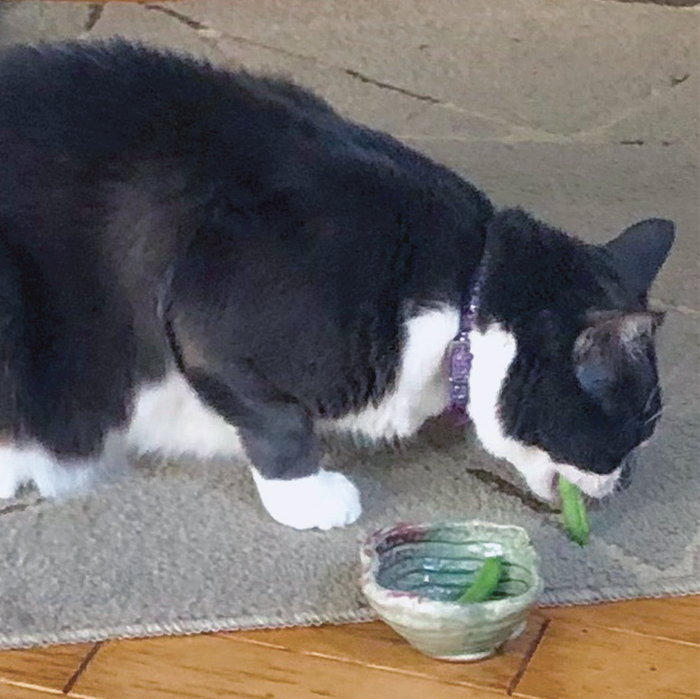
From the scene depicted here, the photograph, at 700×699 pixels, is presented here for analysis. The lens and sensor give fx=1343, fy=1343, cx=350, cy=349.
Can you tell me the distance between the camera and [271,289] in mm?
1283

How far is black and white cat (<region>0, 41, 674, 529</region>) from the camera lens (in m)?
1.29

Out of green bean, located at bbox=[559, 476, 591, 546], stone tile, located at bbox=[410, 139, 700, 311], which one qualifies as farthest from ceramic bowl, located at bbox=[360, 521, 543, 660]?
stone tile, located at bbox=[410, 139, 700, 311]

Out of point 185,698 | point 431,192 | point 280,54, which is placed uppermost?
point 431,192

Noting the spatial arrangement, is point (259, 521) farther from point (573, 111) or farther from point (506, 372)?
point (573, 111)

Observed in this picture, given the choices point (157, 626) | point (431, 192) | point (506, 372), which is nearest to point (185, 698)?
point (157, 626)

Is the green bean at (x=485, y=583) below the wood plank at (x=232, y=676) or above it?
above

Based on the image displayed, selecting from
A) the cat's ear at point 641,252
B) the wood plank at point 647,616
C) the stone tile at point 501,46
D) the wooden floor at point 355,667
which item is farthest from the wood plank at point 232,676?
the stone tile at point 501,46

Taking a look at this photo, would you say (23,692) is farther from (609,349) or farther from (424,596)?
(609,349)

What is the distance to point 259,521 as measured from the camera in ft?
4.62

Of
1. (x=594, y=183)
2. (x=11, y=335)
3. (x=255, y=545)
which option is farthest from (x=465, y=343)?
(x=594, y=183)

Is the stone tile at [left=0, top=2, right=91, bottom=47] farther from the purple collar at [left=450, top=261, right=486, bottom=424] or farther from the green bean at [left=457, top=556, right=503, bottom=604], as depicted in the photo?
the green bean at [left=457, top=556, right=503, bottom=604]

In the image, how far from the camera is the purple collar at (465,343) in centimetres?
132

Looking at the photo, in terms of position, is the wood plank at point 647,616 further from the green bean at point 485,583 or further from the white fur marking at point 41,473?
the white fur marking at point 41,473

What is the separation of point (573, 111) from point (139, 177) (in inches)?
44.3
